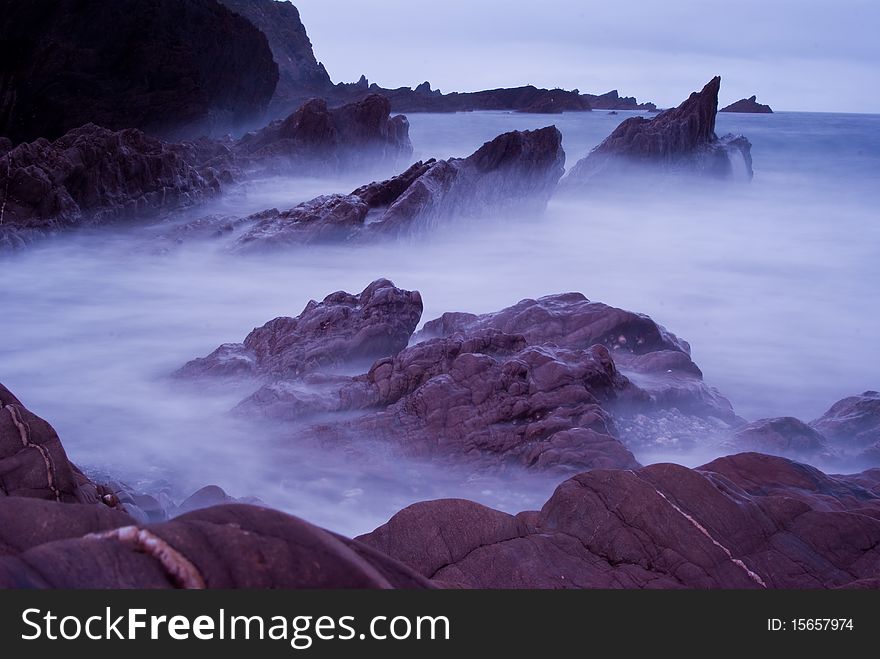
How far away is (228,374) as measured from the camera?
765 cm

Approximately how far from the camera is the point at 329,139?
2262 centimetres

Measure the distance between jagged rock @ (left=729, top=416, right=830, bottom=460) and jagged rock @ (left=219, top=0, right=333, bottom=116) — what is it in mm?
33630

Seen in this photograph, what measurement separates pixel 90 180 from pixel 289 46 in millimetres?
28804

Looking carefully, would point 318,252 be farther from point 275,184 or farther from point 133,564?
point 133,564

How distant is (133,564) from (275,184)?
19108 mm

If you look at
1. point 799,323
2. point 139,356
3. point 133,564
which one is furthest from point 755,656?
point 799,323

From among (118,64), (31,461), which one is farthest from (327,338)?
(118,64)

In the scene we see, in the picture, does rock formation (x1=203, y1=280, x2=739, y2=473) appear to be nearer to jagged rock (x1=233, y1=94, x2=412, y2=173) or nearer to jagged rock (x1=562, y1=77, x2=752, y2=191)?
jagged rock (x1=562, y1=77, x2=752, y2=191)

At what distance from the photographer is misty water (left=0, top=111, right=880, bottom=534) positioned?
6.03 meters

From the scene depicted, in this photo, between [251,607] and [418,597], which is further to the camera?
[418,597]

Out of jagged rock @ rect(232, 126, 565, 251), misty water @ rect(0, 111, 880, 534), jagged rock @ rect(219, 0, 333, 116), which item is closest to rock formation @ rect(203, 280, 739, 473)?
misty water @ rect(0, 111, 880, 534)

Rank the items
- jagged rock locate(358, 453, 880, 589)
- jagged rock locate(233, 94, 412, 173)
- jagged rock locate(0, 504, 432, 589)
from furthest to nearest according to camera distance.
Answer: jagged rock locate(233, 94, 412, 173) → jagged rock locate(358, 453, 880, 589) → jagged rock locate(0, 504, 432, 589)

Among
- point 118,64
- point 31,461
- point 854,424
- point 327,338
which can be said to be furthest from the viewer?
point 118,64

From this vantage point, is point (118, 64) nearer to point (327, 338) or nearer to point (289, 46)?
point (327, 338)
